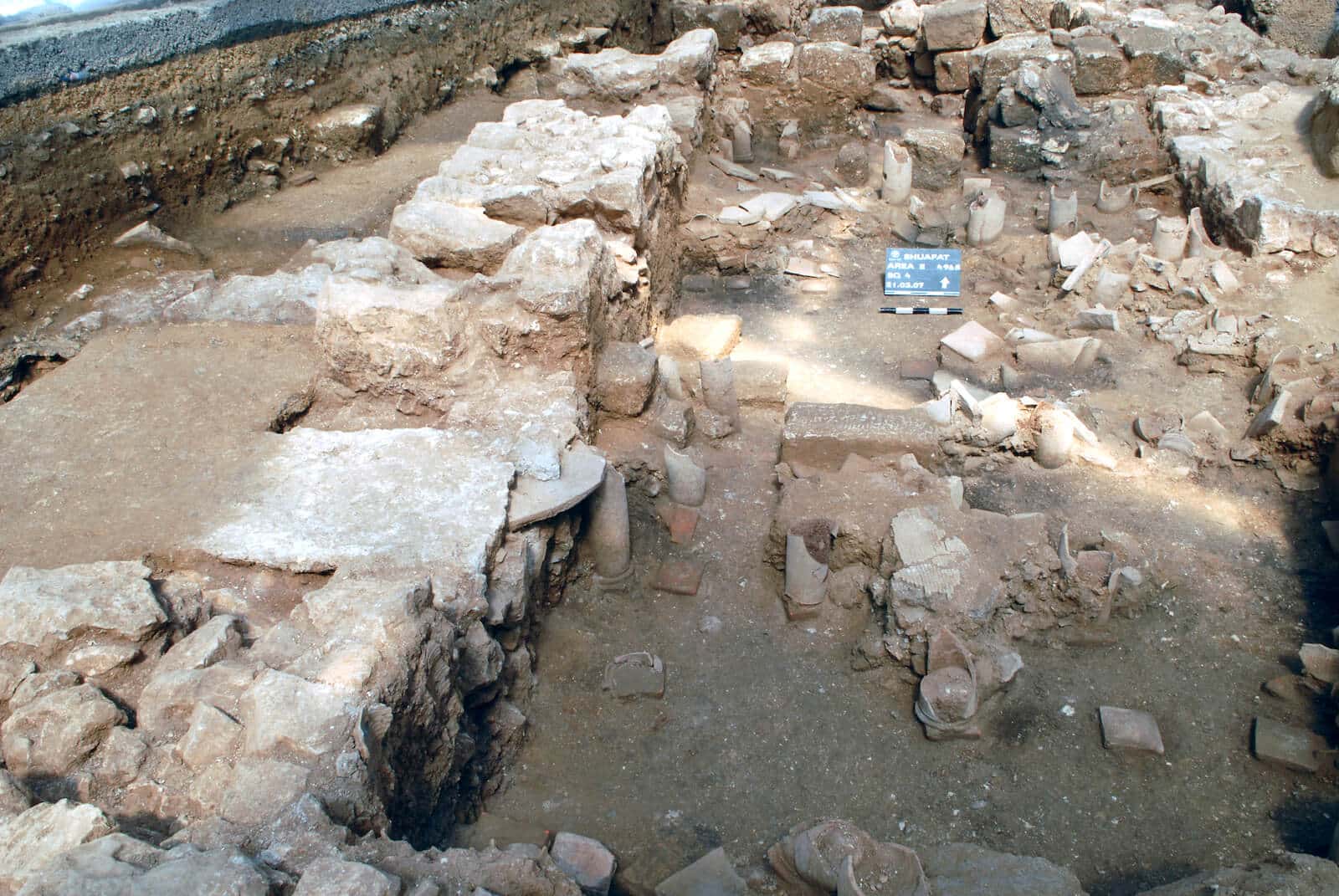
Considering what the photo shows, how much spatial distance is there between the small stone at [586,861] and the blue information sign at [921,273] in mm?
4630

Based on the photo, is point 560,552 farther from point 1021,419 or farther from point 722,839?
point 1021,419

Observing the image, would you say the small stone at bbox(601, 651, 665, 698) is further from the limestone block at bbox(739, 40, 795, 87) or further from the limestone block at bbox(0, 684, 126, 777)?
the limestone block at bbox(739, 40, 795, 87)

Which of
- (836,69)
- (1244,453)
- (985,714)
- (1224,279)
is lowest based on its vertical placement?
(985,714)

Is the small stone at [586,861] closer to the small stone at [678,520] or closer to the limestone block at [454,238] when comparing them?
the small stone at [678,520]

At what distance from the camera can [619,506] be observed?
4035mm

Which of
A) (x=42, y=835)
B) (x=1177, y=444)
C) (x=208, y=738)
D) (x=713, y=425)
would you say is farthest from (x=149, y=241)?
(x=1177, y=444)

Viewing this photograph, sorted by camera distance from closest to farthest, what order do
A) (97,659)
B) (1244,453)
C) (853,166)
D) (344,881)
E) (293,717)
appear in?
(344,881) < (293,717) < (97,659) < (1244,453) < (853,166)

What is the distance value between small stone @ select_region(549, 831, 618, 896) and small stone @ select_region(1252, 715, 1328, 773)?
2351mm

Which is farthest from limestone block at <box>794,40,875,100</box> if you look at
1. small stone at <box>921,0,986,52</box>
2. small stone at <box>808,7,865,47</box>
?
small stone at <box>921,0,986,52</box>

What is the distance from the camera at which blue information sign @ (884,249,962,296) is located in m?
6.40

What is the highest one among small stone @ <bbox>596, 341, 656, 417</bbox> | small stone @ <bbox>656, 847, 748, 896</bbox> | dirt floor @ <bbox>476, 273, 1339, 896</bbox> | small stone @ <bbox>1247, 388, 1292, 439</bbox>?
small stone @ <bbox>596, 341, 656, 417</bbox>

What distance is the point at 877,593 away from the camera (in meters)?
3.87

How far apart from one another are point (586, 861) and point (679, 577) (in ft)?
5.01

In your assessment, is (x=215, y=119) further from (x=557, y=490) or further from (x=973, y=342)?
(x=973, y=342)
